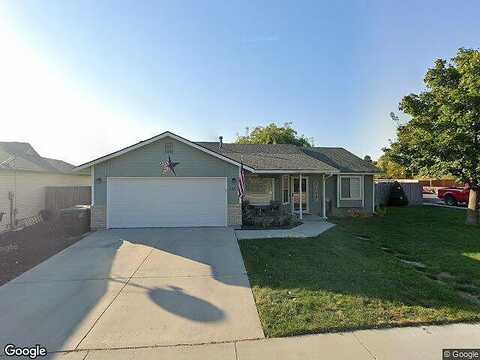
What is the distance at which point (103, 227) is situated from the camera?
42.2ft

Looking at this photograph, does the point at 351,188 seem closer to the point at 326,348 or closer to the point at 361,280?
the point at 361,280

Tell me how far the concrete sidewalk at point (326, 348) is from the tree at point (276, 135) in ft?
123

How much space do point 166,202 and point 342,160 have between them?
1066cm

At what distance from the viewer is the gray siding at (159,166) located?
1291 centimetres

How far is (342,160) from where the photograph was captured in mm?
18438

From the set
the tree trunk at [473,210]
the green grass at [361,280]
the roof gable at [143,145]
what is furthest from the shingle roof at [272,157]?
the tree trunk at [473,210]

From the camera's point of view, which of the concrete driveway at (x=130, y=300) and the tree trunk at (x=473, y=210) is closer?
the concrete driveway at (x=130, y=300)

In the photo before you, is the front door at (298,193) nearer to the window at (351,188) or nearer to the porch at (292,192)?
the porch at (292,192)

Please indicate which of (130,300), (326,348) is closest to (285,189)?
(130,300)

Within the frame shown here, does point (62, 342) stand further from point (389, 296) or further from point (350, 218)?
point (350, 218)

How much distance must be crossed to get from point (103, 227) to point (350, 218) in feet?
38.0

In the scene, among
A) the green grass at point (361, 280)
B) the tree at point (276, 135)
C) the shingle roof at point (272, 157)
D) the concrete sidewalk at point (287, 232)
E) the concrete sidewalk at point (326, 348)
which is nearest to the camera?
the concrete sidewalk at point (326, 348)

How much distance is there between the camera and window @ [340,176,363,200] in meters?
17.0

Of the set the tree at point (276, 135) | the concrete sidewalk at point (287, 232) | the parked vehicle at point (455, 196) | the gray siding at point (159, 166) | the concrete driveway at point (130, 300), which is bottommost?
the concrete driveway at point (130, 300)
